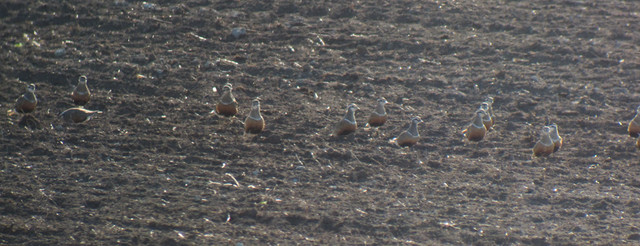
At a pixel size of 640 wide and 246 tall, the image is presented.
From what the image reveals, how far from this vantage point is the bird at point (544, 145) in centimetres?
549

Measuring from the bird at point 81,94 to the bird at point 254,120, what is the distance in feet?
4.64

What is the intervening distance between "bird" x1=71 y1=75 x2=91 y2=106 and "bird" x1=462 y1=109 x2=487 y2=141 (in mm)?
3188

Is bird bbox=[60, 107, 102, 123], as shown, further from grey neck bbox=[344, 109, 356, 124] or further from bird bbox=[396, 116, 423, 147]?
bird bbox=[396, 116, 423, 147]

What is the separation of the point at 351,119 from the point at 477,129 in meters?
1.02

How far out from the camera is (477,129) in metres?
5.65

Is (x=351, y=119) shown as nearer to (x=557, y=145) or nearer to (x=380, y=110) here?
(x=380, y=110)

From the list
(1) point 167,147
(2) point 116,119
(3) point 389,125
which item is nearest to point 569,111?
(3) point 389,125

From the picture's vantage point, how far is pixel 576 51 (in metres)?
7.49

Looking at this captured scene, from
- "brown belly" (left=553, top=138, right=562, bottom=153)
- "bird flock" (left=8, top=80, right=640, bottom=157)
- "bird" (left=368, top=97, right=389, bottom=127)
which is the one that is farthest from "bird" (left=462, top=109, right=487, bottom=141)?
"bird" (left=368, top=97, right=389, bottom=127)

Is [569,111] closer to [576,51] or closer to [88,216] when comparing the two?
[576,51]

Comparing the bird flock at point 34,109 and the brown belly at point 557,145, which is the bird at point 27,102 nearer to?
the bird flock at point 34,109

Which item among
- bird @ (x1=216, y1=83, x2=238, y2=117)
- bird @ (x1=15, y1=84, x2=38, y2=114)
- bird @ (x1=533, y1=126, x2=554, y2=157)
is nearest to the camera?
bird @ (x1=533, y1=126, x2=554, y2=157)

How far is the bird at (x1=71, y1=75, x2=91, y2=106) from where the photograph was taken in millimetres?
5879

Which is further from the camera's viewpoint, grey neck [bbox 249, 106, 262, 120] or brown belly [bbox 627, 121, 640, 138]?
brown belly [bbox 627, 121, 640, 138]
